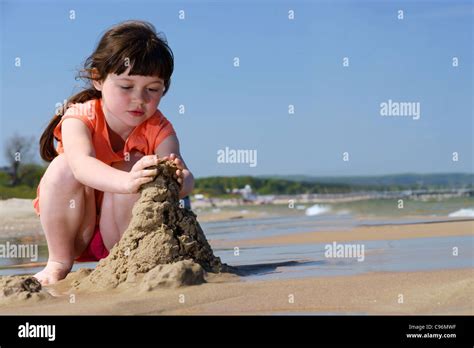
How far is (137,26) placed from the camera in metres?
4.07

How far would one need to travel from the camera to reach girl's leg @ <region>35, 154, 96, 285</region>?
4020 millimetres

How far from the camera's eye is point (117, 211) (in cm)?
405

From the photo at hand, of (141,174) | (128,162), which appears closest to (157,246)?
(141,174)

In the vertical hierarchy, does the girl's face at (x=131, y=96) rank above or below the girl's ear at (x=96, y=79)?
below

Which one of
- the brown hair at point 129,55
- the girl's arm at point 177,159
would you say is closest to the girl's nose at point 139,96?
the brown hair at point 129,55

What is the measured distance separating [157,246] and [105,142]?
28.7 inches

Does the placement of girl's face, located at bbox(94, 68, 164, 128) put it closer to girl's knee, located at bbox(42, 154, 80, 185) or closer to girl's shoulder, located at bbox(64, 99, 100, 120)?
girl's shoulder, located at bbox(64, 99, 100, 120)

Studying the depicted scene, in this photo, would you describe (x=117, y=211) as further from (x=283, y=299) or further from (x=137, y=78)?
(x=283, y=299)

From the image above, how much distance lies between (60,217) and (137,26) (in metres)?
1.08

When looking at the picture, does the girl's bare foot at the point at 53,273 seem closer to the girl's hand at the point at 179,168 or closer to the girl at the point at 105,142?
the girl at the point at 105,142

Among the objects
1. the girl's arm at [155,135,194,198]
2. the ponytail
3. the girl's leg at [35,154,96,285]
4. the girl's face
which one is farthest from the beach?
the girl's face

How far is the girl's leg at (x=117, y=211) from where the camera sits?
13.2 feet

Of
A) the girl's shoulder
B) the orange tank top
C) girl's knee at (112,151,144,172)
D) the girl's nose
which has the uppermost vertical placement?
the girl's nose

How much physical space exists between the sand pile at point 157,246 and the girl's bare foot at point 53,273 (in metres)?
0.39
